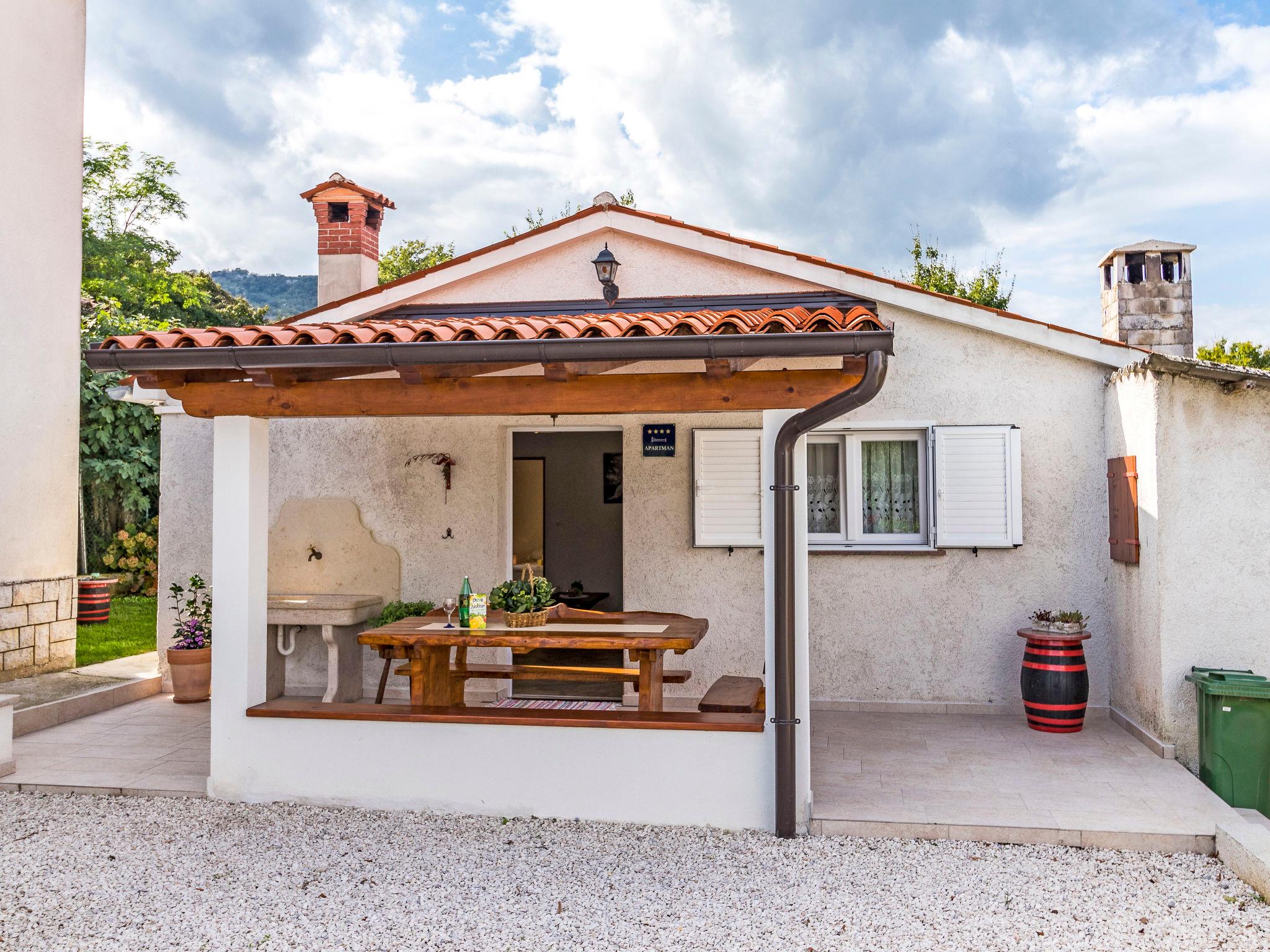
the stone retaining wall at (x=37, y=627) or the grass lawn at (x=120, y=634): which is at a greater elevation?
the stone retaining wall at (x=37, y=627)

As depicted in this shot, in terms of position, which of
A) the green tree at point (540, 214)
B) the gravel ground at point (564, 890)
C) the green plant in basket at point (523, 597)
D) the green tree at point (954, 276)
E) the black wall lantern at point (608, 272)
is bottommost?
the gravel ground at point (564, 890)

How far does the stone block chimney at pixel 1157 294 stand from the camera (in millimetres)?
9164

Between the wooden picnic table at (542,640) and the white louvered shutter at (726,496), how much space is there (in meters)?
1.33

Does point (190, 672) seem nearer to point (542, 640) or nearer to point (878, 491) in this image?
point (542, 640)

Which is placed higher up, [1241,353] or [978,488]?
[1241,353]

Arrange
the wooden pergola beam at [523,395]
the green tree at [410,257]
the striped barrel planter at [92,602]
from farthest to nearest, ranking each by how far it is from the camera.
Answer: the green tree at [410,257] → the striped barrel planter at [92,602] → the wooden pergola beam at [523,395]

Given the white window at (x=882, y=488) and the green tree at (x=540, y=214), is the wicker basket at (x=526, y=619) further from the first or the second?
the green tree at (x=540, y=214)

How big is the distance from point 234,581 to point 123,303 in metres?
21.0

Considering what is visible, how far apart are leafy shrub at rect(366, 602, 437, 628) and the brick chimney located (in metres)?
3.30

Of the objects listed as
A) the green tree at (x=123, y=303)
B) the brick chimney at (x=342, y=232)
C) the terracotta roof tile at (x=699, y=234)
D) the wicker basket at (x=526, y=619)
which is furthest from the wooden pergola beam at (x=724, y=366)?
the green tree at (x=123, y=303)

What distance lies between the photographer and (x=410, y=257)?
38.1 m

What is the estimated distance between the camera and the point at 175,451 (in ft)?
29.5

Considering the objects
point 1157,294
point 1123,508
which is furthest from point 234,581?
point 1157,294

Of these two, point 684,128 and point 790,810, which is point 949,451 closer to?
point 790,810
